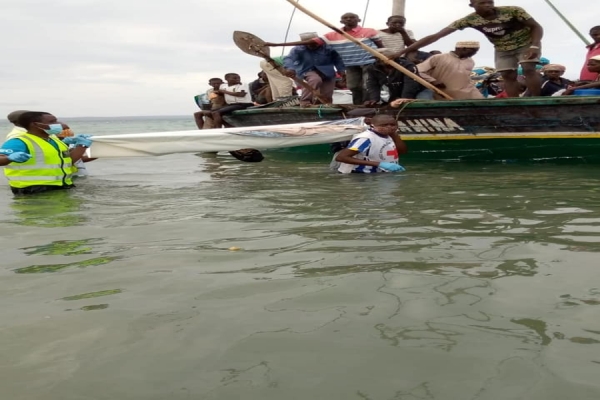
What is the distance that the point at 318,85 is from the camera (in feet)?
32.3

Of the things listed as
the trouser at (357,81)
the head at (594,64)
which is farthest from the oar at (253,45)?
the head at (594,64)

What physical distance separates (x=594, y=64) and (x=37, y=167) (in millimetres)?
6434

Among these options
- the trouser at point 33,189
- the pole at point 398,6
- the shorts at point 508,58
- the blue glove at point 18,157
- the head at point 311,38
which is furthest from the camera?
the pole at point 398,6

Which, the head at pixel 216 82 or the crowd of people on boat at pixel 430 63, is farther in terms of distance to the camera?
the head at pixel 216 82

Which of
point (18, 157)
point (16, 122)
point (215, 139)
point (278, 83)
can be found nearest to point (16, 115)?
point (16, 122)

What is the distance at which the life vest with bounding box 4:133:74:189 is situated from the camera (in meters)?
6.48

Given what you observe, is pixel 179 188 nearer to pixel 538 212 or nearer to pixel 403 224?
pixel 403 224

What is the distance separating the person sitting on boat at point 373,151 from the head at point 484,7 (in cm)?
164

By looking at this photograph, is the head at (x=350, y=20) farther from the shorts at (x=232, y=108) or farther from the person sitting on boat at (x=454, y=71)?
the shorts at (x=232, y=108)

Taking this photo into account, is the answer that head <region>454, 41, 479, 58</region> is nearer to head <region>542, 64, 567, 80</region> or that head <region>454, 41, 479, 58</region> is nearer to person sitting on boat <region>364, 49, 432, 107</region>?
person sitting on boat <region>364, 49, 432, 107</region>

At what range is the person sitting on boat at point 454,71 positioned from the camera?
27.1 feet

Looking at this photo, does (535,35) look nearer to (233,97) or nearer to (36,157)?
(36,157)

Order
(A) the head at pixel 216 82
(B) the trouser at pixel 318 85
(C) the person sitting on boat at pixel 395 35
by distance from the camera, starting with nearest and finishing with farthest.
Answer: (C) the person sitting on boat at pixel 395 35
(B) the trouser at pixel 318 85
(A) the head at pixel 216 82

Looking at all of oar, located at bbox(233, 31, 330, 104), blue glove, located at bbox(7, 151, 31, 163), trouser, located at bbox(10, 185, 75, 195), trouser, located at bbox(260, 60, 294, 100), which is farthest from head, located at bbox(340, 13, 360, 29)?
blue glove, located at bbox(7, 151, 31, 163)
